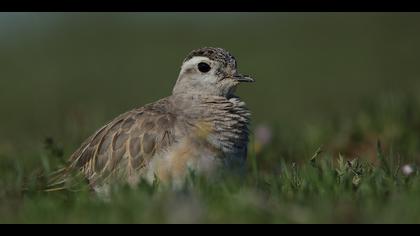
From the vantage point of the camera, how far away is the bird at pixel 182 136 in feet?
22.1

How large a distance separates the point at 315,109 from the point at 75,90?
5.85m

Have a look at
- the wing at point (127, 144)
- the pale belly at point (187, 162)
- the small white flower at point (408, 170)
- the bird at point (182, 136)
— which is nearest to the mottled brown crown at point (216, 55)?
the bird at point (182, 136)

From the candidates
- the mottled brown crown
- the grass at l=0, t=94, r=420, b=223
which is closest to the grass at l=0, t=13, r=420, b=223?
the grass at l=0, t=94, r=420, b=223

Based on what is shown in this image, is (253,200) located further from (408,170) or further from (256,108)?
(256,108)

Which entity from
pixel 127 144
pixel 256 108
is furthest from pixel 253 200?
pixel 256 108

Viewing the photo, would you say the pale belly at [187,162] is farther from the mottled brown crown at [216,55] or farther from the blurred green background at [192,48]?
the blurred green background at [192,48]

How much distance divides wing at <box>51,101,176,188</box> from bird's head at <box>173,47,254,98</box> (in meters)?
0.38

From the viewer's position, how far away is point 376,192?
18.3 feet

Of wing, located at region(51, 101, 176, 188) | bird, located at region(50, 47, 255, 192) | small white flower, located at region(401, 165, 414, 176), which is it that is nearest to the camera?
small white flower, located at region(401, 165, 414, 176)

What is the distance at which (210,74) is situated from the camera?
7.84 metres

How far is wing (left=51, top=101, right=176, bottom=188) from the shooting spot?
22.9ft

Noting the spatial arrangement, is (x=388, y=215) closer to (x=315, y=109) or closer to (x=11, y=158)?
(x=11, y=158)

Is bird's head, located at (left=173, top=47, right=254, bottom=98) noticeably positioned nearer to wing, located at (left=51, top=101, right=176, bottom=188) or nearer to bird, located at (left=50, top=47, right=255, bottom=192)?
bird, located at (left=50, top=47, right=255, bottom=192)
